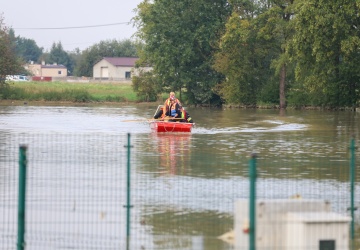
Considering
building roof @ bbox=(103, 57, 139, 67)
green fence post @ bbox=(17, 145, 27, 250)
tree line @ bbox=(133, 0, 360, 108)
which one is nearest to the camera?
green fence post @ bbox=(17, 145, 27, 250)

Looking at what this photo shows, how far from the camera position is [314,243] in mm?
10695

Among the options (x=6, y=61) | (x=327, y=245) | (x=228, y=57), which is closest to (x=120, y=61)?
(x=6, y=61)

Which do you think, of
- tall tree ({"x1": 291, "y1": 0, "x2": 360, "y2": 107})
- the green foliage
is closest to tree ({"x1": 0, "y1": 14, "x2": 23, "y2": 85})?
the green foliage

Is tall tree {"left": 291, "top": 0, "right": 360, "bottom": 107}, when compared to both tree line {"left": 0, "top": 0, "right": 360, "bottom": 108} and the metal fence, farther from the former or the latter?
the metal fence

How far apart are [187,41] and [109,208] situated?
74.2m

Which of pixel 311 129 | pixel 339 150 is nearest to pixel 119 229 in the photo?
pixel 339 150

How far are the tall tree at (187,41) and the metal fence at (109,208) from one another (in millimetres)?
68467

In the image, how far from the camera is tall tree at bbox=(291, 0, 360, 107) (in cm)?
5959

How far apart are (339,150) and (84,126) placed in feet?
62.2

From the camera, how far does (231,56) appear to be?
85000mm

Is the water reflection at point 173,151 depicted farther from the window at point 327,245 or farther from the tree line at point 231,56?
the tree line at point 231,56

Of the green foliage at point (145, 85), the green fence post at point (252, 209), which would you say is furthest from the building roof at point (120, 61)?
the green fence post at point (252, 209)

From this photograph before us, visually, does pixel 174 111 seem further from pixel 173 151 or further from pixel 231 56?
pixel 231 56

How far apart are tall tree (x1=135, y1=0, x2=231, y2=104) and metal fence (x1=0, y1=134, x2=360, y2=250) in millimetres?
68467
